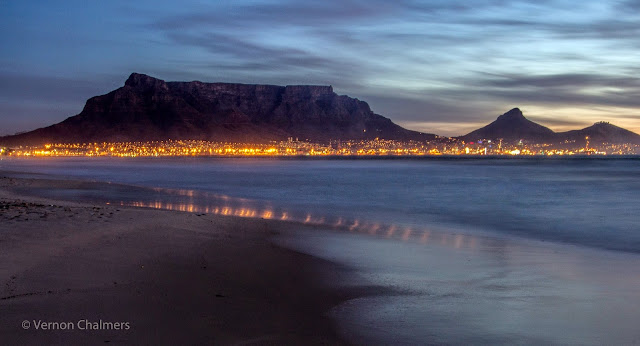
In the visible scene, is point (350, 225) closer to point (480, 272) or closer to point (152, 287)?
point (480, 272)

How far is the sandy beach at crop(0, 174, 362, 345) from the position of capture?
6910 millimetres

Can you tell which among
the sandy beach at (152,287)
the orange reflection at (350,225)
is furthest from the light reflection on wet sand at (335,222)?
the sandy beach at (152,287)

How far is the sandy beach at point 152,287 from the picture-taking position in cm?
691

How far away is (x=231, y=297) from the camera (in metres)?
8.98

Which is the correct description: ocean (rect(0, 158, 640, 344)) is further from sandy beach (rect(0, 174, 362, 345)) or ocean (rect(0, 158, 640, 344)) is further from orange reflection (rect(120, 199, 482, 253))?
sandy beach (rect(0, 174, 362, 345))

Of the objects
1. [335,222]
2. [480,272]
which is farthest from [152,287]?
[335,222]

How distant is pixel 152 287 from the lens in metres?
9.13

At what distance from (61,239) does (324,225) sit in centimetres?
1082

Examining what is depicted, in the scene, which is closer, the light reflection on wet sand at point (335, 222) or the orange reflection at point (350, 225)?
the orange reflection at point (350, 225)

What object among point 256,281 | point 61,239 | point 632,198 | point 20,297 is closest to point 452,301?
point 256,281

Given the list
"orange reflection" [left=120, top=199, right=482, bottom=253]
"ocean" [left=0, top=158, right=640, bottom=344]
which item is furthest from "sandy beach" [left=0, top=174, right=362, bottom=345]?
"orange reflection" [left=120, top=199, right=482, bottom=253]

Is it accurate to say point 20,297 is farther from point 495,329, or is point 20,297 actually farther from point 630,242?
point 630,242

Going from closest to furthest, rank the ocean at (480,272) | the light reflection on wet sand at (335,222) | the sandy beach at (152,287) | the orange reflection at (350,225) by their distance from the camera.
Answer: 1. the sandy beach at (152,287)
2. the ocean at (480,272)
3. the orange reflection at (350,225)
4. the light reflection on wet sand at (335,222)

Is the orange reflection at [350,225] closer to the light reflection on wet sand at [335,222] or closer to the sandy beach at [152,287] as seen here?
the light reflection on wet sand at [335,222]
